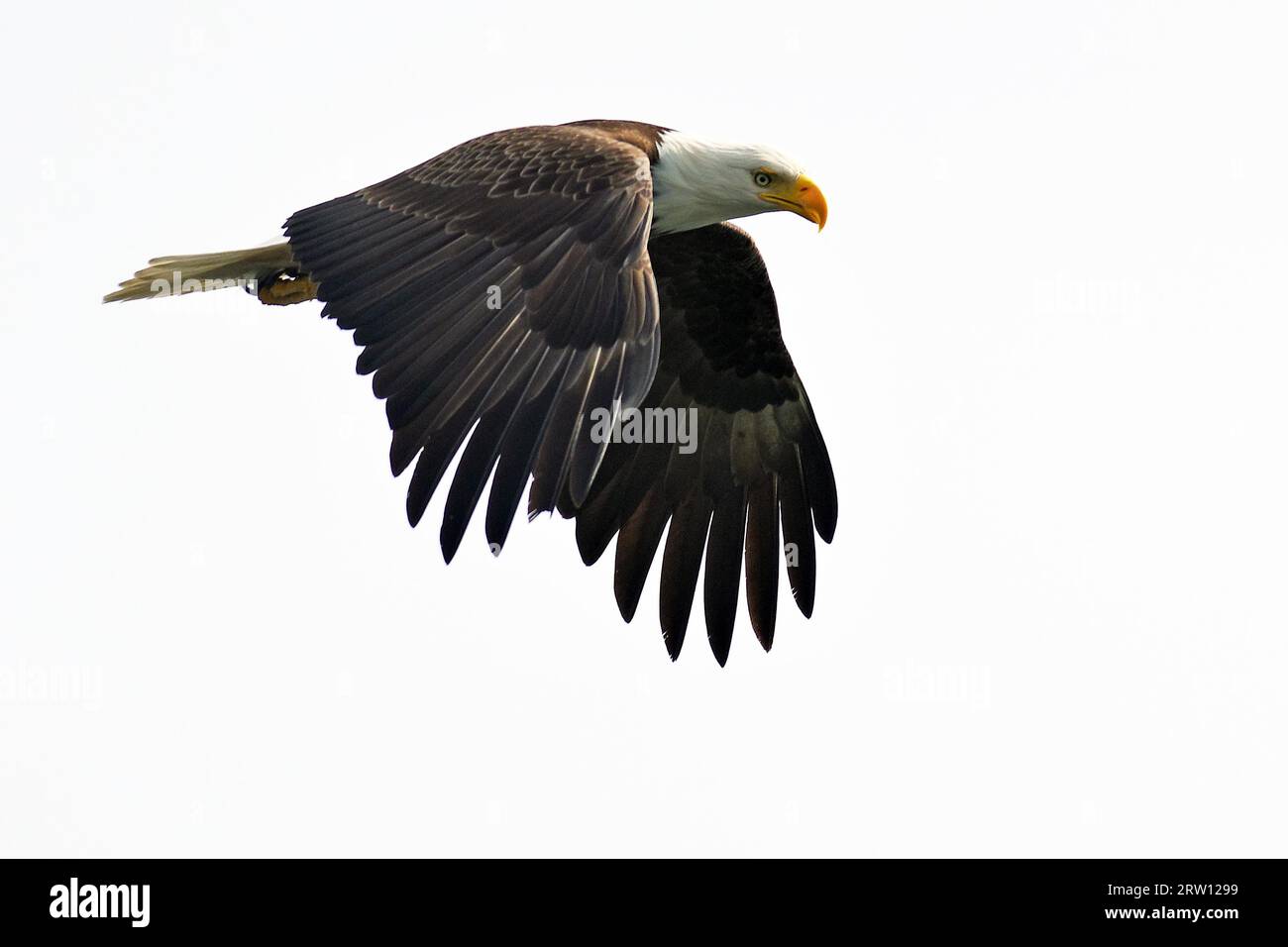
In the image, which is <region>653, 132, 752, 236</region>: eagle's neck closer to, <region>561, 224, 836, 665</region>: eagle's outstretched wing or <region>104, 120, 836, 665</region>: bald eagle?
<region>104, 120, 836, 665</region>: bald eagle

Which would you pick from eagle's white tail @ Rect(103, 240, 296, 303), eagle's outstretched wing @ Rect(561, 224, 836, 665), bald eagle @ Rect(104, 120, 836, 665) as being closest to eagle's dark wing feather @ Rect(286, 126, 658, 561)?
bald eagle @ Rect(104, 120, 836, 665)

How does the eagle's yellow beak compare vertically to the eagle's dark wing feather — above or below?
above

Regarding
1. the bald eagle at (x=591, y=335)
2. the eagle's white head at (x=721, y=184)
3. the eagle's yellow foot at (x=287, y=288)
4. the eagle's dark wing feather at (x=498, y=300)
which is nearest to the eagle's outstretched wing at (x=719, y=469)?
the bald eagle at (x=591, y=335)

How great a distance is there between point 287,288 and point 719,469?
2540 mm

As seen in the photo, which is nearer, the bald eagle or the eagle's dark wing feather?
the eagle's dark wing feather

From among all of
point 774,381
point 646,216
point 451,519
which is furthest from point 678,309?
point 451,519

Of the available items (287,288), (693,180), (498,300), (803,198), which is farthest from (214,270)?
(803,198)

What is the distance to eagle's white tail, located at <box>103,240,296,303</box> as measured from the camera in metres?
9.88

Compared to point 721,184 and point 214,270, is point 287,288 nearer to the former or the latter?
point 214,270

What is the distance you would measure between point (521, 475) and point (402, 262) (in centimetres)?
163

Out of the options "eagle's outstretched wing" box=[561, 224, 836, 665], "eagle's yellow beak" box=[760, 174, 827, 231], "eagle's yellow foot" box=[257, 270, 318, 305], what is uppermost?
"eagle's yellow beak" box=[760, 174, 827, 231]

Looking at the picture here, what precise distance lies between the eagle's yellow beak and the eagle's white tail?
2.56m

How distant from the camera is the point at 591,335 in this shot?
7387 mm

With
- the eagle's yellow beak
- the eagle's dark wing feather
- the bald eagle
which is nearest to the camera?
the eagle's dark wing feather
